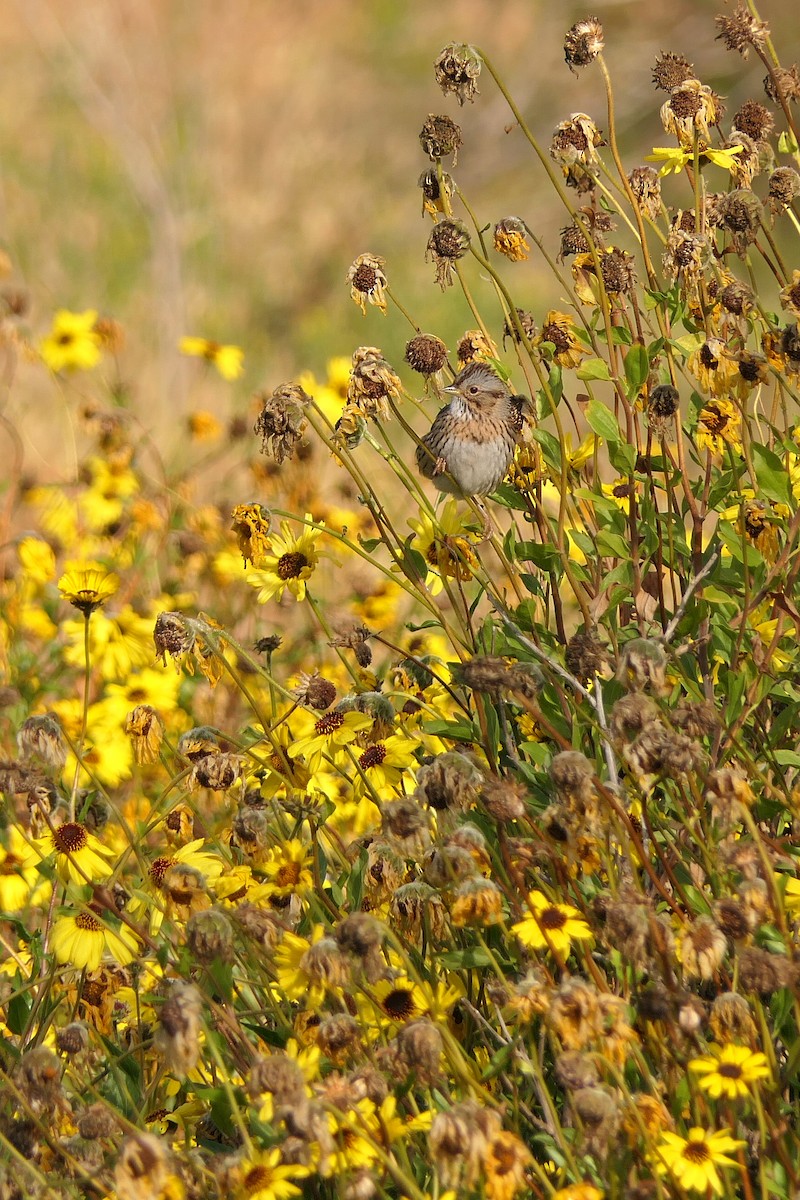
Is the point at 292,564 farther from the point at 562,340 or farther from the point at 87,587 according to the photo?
the point at 562,340

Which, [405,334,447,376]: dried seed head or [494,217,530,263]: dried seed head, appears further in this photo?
[494,217,530,263]: dried seed head

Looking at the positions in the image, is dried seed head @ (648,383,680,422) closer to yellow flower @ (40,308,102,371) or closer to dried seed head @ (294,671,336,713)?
dried seed head @ (294,671,336,713)

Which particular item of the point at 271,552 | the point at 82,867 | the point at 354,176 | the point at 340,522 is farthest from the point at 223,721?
the point at 354,176

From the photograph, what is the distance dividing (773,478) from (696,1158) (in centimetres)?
97

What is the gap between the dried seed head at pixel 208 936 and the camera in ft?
5.23

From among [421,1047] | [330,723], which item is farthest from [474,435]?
[421,1047]

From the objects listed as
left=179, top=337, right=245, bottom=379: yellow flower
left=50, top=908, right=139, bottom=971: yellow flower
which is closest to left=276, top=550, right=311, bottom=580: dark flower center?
left=50, top=908, right=139, bottom=971: yellow flower

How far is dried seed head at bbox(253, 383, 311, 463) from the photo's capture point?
2049 millimetres

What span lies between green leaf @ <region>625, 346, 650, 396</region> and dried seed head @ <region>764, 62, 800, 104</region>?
1.50 ft

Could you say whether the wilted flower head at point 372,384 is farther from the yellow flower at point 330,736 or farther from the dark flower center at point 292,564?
the yellow flower at point 330,736

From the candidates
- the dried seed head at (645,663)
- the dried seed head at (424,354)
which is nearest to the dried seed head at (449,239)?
the dried seed head at (424,354)

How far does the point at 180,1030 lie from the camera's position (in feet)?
4.68

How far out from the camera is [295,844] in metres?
1.98

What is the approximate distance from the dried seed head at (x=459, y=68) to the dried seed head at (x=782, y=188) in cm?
48
